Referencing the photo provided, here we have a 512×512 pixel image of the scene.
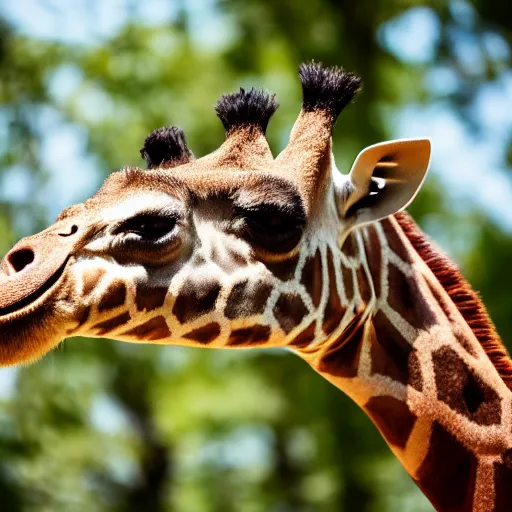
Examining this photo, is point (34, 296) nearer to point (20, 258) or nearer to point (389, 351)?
point (20, 258)

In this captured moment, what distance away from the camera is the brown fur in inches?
179

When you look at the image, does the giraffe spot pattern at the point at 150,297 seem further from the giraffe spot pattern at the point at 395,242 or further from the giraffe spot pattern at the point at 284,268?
the giraffe spot pattern at the point at 395,242

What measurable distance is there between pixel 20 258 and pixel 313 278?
4.07 ft

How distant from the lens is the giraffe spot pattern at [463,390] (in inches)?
168

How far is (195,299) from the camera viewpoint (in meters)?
3.95

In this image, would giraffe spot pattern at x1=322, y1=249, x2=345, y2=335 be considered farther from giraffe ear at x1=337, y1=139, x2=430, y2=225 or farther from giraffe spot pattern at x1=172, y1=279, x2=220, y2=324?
giraffe spot pattern at x1=172, y1=279, x2=220, y2=324

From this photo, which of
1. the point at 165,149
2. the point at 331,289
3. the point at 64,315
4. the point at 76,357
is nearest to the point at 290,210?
the point at 331,289

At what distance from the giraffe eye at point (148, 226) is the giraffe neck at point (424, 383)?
883 mm

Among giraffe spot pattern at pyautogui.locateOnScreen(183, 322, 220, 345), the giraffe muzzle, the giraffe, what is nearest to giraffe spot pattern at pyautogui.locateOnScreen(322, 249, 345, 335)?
the giraffe

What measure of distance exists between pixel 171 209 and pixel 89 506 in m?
16.0

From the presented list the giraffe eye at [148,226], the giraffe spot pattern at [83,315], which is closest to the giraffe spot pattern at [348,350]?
the giraffe eye at [148,226]

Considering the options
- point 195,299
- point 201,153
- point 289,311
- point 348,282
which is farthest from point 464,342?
point 201,153

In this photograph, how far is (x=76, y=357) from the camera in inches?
712

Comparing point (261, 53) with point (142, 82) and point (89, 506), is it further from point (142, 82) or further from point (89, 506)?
point (89, 506)
